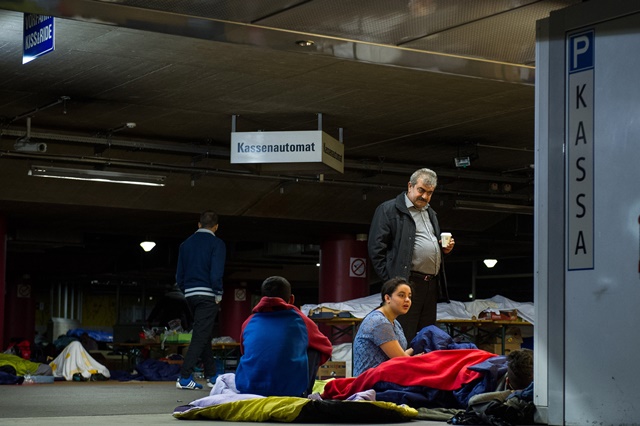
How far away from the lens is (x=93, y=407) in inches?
328

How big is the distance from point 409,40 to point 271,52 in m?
4.68

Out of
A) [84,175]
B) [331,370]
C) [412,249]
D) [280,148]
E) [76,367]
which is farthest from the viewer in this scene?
[76,367]

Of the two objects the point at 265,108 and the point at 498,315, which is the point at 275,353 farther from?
the point at 498,315

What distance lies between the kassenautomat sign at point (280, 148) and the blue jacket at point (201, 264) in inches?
75.4

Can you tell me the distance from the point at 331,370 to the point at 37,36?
615 centimetres

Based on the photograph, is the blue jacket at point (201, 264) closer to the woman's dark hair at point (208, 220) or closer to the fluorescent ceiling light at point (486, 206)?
the woman's dark hair at point (208, 220)

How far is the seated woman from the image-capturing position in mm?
7586

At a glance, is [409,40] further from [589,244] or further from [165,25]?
[589,244]

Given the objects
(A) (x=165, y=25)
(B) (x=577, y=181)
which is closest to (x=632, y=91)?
(B) (x=577, y=181)

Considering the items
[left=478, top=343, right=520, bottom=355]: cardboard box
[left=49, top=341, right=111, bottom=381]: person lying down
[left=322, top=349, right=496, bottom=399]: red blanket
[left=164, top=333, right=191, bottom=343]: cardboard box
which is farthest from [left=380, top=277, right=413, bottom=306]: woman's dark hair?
[left=164, top=333, right=191, bottom=343]: cardboard box

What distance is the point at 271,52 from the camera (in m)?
11.1

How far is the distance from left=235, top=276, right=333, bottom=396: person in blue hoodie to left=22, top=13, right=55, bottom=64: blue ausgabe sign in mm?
3563

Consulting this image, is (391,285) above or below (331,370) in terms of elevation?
above

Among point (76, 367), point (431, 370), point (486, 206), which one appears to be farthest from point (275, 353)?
point (486, 206)
